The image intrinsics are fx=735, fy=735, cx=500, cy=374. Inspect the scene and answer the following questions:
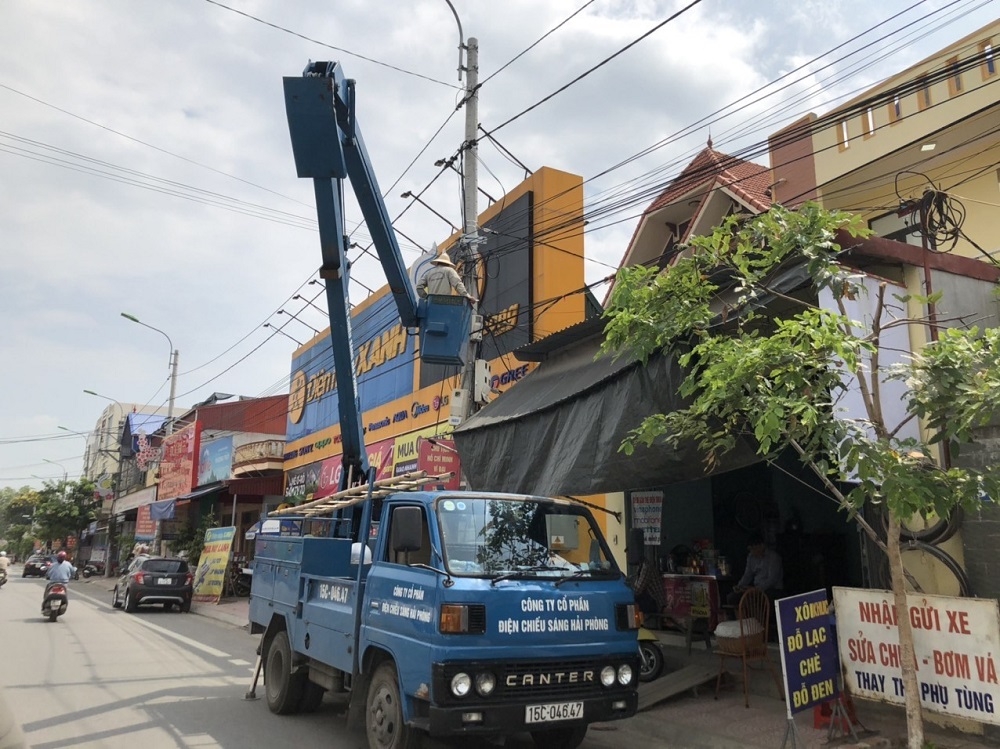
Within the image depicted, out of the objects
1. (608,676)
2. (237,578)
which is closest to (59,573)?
(237,578)

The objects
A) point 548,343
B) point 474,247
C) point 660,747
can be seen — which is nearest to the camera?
point 660,747

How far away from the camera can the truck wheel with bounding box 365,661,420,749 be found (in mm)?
5125

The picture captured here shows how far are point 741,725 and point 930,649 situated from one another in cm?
195

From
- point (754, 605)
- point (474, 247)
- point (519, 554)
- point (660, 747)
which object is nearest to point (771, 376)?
point (519, 554)

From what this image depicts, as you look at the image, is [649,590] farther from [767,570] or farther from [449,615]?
[449,615]

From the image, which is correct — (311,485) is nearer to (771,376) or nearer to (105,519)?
(771,376)

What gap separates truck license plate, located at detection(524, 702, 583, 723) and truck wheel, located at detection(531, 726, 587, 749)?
94cm

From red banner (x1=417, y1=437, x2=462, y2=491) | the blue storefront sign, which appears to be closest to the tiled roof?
red banner (x1=417, y1=437, x2=462, y2=491)

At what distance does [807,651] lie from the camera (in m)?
5.66

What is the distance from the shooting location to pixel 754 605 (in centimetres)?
809

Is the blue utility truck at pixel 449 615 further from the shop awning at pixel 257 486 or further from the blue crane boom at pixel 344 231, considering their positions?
the shop awning at pixel 257 486

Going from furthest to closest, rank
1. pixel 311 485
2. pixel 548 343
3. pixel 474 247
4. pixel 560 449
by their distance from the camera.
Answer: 1. pixel 311 485
2. pixel 474 247
3. pixel 548 343
4. pixel 560 449

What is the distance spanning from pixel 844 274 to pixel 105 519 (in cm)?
5778

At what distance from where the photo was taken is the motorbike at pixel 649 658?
812 cm
